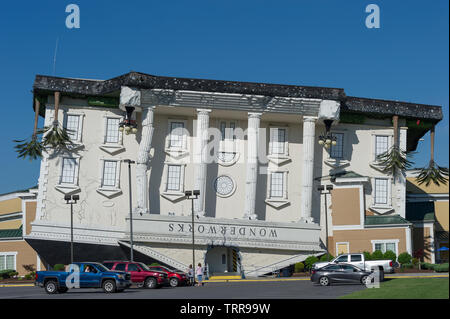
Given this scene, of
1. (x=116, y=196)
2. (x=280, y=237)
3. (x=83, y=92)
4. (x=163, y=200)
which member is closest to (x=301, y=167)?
(x=280, y=237)

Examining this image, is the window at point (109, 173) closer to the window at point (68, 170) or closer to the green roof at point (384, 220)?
the window at point (68, 170)

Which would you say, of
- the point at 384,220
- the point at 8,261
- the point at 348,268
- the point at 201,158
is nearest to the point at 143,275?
the point at 348,268

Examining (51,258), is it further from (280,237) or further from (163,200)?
(280,237)

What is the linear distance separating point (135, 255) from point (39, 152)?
12305 millimetres

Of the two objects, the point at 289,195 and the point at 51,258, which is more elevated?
the point at 289,195

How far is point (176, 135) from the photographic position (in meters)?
59.4

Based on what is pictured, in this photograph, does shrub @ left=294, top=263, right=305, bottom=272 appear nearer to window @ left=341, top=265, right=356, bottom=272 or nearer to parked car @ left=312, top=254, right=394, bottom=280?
parked car @ left=312, top=254, right=394, bottom=280

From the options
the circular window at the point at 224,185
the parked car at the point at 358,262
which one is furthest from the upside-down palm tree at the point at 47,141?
the parked car at the point at 358,262

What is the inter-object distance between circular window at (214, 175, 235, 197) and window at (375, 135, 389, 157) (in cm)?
1418

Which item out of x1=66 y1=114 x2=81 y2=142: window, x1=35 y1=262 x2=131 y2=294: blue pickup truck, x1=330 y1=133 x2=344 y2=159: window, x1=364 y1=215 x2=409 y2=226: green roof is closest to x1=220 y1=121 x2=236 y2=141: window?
x1=330 y1=133 x2=344 y2=159: window

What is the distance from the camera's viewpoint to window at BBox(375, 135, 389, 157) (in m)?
61.7

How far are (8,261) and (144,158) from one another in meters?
16.2
